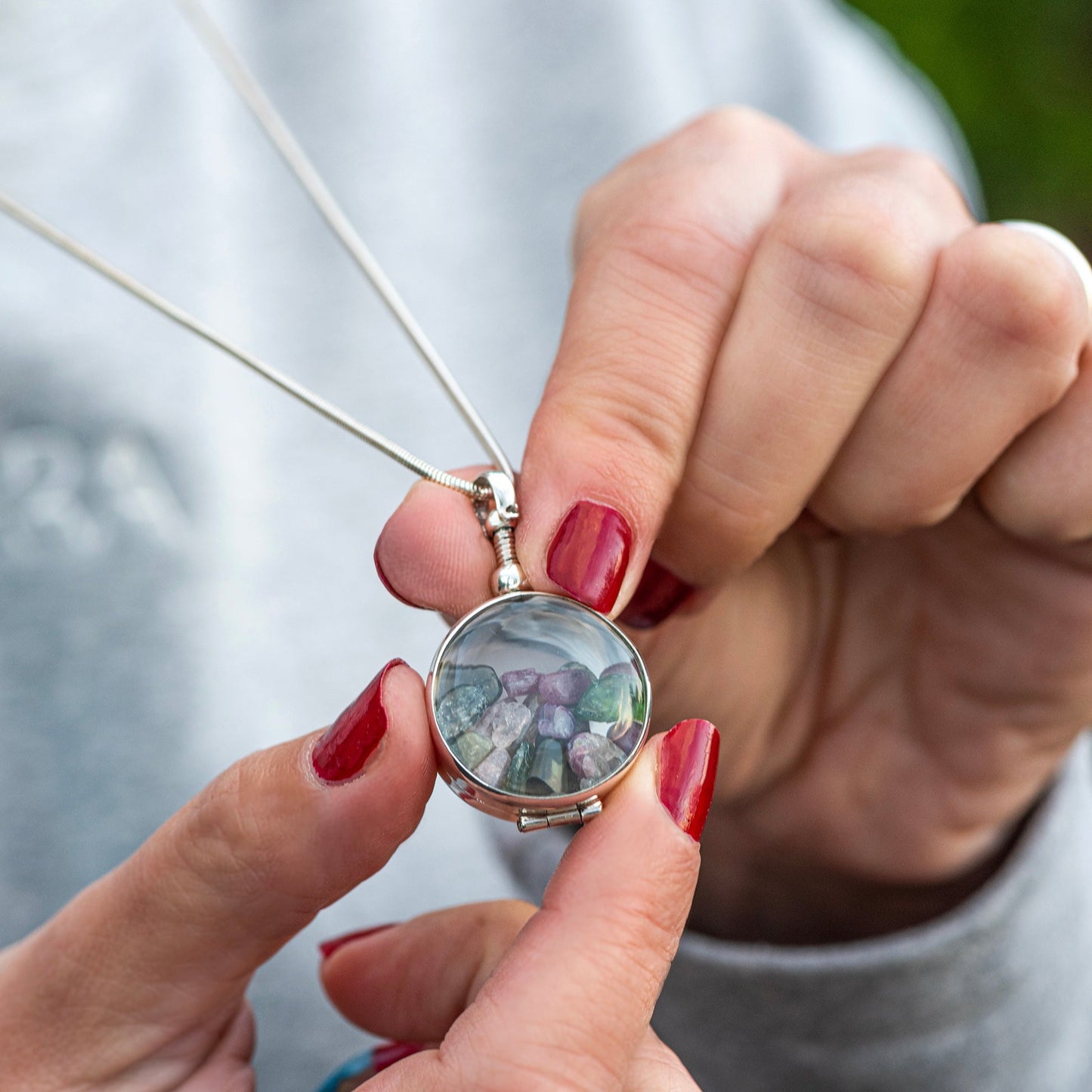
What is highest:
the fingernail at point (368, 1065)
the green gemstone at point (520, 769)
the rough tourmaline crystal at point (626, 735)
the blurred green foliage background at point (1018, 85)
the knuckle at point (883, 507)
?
the green gemstone at point (520, 769)

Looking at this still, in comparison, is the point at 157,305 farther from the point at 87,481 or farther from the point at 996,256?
the point at 996,256

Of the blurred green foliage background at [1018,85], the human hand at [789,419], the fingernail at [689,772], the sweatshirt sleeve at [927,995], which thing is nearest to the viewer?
the fingernail at [689,772]

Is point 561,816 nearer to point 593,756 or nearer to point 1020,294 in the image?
point 593,756

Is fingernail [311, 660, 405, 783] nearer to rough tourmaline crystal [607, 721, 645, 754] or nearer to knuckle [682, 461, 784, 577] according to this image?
rough tourmaline crystal [607, 721, 645, 754]

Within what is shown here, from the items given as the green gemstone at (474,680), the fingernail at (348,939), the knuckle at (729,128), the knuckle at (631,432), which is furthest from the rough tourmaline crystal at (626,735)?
the knuckle at (729,128)

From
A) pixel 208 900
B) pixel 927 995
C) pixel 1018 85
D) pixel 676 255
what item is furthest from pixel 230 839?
pixel 1018 85

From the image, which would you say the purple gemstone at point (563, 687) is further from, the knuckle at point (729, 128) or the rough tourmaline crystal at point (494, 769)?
the knuckle at point (729, 128)

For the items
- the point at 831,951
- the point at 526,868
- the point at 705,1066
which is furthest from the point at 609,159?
the point at 705,1066
